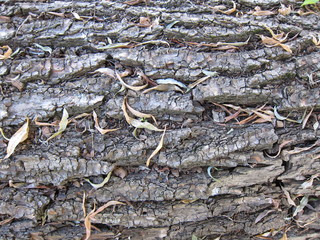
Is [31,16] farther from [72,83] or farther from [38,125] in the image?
[38,125]

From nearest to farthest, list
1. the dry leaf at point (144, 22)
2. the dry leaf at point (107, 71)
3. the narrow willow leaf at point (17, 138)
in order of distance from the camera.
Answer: the narrow willow leaf at point (17, 138), the dry leaf at point (107, 71), the dry leaf at point (144, 22)

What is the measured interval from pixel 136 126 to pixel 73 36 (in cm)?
91

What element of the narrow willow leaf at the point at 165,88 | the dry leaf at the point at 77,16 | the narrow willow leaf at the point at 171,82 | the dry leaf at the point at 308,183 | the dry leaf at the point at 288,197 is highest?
the dry leaf at the point at 77,16

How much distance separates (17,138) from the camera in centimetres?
215

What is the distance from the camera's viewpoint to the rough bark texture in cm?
218

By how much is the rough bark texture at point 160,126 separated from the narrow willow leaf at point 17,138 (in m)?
0.05

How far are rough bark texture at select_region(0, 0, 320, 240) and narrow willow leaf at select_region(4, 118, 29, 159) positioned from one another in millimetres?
53

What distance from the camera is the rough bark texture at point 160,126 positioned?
7.16 ft

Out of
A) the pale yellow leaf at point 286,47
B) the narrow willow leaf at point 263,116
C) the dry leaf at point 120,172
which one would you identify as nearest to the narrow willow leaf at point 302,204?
the narrow willow leaf at point 263,116

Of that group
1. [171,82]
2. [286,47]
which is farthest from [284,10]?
[171,82]

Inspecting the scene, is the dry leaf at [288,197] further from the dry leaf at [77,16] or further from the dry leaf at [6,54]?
the dry leaf at [6,54]

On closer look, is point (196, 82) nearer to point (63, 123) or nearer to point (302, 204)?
point (63, 123)

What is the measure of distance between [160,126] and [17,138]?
107 cm

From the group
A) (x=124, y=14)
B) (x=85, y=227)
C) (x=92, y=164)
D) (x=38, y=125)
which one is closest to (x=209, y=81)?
(x=124, y=14)
